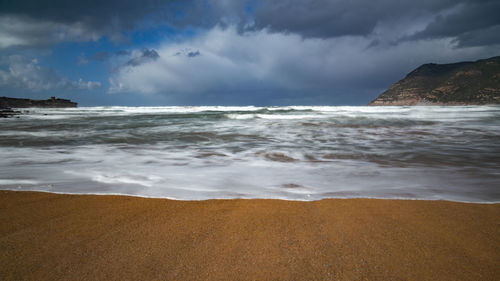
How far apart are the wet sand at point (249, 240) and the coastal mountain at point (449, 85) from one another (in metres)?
65.7

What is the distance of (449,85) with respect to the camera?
6550 cm

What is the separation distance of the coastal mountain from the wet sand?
215 ft

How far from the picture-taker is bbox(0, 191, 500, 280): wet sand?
49.8 inches

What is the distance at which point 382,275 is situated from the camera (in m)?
1.24

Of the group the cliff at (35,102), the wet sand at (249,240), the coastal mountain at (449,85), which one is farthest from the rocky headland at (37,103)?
the coastal mountain at (449,85)

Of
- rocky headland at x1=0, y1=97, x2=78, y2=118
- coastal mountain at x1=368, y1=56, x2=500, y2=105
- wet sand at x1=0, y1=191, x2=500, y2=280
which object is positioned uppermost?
coastal mountain at x1=368, y1=56, x2=500, y2=105

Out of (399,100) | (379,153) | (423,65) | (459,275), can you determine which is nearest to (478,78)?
(399,100)

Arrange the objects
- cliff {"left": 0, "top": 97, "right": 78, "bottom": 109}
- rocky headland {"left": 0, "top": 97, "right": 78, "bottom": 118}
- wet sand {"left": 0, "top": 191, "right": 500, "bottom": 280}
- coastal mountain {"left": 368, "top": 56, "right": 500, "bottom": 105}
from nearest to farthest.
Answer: wet sand {"left": 0, "top": 191, "right": 500, "bottom": 280} < cliff {"left": 0, "top": 97, "right": 78, "bottom": 109} < rocky headland {"left": 0, "top": 97, "right": 78, "bottom": 118} < coastal mountain {"left": 368, "top": 56, "right": 500, "bottom": 105}

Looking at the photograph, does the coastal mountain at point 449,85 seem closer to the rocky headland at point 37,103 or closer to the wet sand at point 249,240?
the wet sand at point 249,240

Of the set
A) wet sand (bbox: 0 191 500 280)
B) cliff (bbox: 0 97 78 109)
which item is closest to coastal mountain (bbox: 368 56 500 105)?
wet sand (bbox: 0 191 500 280)

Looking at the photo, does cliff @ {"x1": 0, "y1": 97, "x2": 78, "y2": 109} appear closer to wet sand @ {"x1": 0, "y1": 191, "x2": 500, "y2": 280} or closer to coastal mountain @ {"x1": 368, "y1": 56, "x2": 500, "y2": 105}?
wet sand @ {"x1": 0, "y1": 191, "x2": 500, "y2": 280}

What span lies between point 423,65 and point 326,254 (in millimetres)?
109735

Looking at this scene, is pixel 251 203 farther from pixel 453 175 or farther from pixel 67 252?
pixel 453 175

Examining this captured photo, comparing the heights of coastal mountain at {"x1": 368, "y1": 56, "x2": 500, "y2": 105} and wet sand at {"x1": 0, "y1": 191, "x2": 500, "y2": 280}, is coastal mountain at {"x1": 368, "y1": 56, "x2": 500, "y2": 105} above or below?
above
